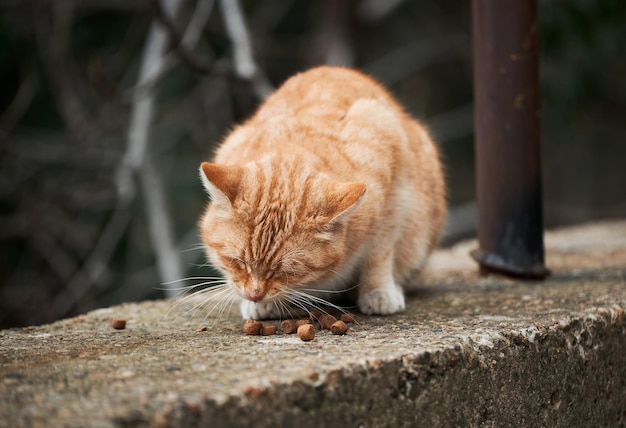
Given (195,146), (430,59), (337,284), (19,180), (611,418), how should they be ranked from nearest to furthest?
1. (611,418)
2. (337,284)
3. (19,180)
4. (195,146)
5. (430,59)

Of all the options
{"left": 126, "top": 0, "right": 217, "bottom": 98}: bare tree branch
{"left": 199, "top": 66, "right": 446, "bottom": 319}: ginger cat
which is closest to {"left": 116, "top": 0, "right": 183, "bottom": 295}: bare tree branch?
{"left": 126, "top": 0, "right": 217, "bottom": 98}: bare tree branch

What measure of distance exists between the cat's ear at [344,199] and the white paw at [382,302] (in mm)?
406

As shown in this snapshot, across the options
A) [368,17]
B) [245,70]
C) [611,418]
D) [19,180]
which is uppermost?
[368,17]

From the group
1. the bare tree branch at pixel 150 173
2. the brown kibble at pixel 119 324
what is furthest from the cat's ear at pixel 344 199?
the bare tree branch at pixel 150 173

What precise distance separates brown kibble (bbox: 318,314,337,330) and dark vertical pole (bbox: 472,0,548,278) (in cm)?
113

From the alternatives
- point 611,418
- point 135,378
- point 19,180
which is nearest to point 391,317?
point 611,418

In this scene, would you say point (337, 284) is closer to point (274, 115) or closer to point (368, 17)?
point (274, 115)

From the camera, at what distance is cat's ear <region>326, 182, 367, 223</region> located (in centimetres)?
231

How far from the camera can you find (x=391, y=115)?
9.61ft

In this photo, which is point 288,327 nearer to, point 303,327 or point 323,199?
point 303,327

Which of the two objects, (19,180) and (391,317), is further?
(19,180)

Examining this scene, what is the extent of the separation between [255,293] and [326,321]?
0.24 metres

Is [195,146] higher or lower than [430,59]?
lower

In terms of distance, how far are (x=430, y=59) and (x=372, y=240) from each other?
5.86 m
